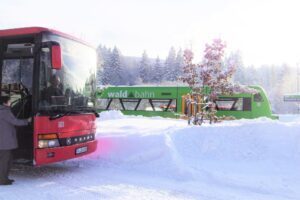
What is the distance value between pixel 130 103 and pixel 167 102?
3.08 meters

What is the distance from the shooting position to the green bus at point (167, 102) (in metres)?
26.5

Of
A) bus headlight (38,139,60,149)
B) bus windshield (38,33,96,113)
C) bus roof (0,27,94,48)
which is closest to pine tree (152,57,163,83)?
bus windshield (38,33,96,113)

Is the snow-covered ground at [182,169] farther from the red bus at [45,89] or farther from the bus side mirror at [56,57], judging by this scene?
the bus side mirror at [56,57]

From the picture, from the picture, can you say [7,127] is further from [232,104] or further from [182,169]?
[232,104]

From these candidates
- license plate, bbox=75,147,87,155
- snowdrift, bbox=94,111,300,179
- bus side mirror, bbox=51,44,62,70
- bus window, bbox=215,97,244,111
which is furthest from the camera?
bus window, bbox=215,97,244,111

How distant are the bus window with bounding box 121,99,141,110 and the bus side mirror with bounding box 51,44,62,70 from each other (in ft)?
72.9

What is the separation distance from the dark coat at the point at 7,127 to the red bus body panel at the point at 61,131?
381 mm

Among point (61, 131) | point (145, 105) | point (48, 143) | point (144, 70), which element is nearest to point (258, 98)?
point (145, 105)

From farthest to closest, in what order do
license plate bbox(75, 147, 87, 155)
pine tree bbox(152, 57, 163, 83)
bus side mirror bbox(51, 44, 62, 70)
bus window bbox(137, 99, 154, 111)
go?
pine tree bbox(152, 57, 163, 83) < bus window bbox(137, 99, 154, 111) < license plate bbox(75, 147, 87, 155) < bus side mirror bbox(51, 44, 62, 70)

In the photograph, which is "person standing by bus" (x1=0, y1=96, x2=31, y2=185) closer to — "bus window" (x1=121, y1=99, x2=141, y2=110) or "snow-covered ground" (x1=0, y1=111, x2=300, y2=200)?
"snow-covered ground" (x1=0, y1=111, x2=300, y2=200)

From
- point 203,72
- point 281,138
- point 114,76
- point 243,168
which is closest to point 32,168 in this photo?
point 243,168

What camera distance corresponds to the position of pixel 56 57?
730cm

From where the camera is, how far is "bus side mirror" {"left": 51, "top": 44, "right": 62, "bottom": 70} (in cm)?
727

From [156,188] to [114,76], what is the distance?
7185 cm
